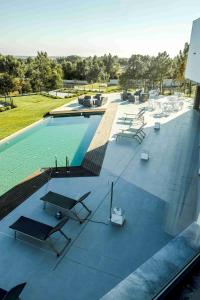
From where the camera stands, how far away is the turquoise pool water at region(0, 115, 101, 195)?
8.53 metres

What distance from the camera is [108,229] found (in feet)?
17.6

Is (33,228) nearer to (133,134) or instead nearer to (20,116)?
(133,134)

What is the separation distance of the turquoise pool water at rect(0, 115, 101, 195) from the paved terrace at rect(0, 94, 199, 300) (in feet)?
5.41

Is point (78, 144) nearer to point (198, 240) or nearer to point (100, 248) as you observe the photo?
point (100, 248)

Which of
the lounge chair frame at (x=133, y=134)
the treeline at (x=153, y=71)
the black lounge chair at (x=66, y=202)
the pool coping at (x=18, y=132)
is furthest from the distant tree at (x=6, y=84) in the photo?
the black lounge chair at (x=66, y=202)

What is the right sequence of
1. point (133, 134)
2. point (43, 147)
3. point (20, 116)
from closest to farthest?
point (133, 134)
point (43, 147)
point (20, 116)

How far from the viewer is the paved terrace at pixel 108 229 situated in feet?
13.6

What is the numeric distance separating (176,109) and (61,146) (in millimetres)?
9283

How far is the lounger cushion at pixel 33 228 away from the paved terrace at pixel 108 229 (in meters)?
0.29

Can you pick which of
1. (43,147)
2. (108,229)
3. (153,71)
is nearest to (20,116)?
(43,147)

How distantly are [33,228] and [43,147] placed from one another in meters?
6.45

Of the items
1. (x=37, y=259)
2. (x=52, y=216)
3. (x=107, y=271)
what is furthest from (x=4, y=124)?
(x=107, y=271)

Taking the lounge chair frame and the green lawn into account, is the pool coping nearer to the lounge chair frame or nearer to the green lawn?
the green lawn

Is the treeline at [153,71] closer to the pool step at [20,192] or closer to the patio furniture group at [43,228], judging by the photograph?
the pool step at [20,192]
